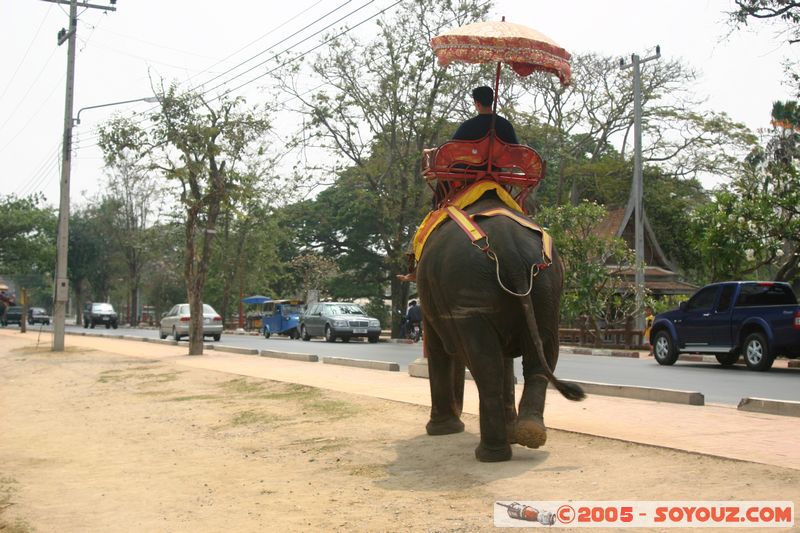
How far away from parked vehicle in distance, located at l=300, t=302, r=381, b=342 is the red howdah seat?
90.3 feet

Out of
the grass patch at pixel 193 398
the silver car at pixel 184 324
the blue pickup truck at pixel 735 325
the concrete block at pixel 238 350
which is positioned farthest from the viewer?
the silver car at pixel 184 324

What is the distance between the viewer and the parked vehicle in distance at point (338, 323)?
35.8 metres

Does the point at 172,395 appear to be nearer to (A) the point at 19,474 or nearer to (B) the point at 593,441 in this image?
(A) the point at 19,474

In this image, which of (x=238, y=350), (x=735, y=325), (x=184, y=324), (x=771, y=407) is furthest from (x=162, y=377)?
(x=184, y=324)

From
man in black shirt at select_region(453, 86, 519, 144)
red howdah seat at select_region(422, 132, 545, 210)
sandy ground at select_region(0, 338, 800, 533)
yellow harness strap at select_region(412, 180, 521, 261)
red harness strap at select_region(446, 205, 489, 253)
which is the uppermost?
man in black shirt at select_region(453, 86, 519, 144)

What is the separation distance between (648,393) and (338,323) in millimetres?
24621

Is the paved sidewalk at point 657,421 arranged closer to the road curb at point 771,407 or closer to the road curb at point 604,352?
the road curb at point 771,407

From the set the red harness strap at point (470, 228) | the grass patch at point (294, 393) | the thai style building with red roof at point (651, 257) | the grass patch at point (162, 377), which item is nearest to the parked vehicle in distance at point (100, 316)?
the thai style building with red roof at point (651, 257)

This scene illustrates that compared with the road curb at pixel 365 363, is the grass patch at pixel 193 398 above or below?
below

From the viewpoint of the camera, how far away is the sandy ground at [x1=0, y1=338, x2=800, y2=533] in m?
6.14

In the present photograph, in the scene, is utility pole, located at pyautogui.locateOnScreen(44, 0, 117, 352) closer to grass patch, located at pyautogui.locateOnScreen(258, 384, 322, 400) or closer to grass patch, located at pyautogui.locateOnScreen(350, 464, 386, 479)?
grass patch, located at pyautogui.locateOnScreen(258, 384, 322, 400)

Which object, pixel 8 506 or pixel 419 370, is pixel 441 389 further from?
pixel 419 370

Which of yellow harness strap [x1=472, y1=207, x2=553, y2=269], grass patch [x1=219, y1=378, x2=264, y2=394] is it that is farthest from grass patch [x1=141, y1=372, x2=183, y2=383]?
yellow harness strap [x1=472, y1=207, x2=553, y2=269]

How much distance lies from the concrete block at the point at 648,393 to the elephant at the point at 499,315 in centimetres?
338
